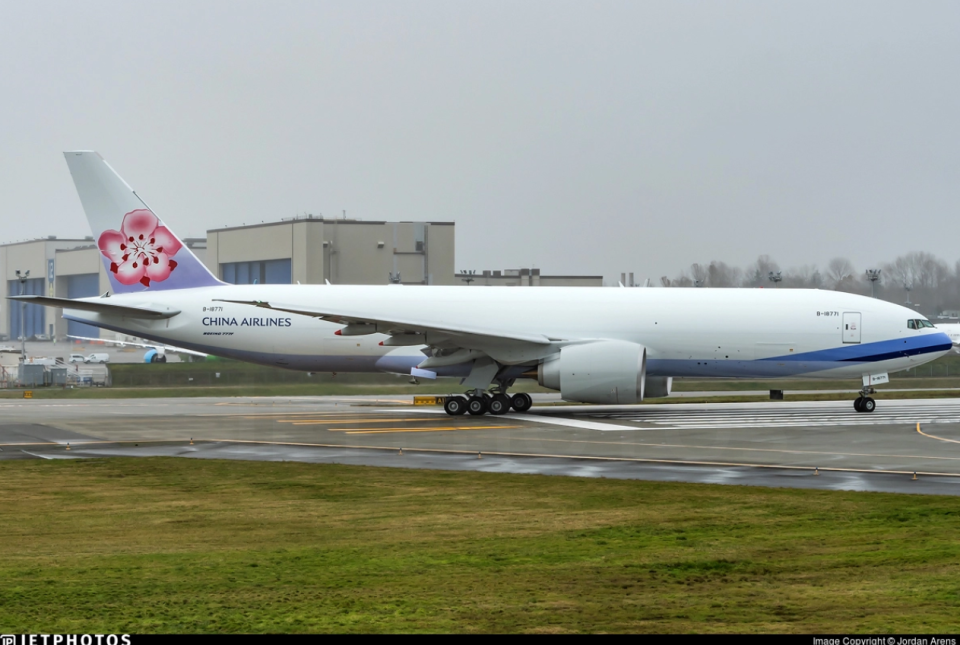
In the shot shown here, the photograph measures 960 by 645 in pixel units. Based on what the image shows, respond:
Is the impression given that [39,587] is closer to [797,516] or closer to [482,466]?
[797,516]

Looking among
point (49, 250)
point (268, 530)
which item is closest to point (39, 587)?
point (268, 530)

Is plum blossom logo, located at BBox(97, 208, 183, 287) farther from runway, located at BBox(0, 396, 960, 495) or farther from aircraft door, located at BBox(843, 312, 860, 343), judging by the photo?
aircraft door, located at BBox(843, 312, 860, 343)

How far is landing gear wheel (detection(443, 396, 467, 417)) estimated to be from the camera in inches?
1156

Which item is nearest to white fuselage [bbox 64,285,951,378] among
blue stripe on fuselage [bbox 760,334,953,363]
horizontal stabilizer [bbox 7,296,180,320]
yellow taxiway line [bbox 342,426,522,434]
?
blue stripe on fuselage [bbox 760,334,953,363]

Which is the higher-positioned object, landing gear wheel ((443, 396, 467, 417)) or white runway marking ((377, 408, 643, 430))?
landing gear wheel ((443, 396, 467, 417))

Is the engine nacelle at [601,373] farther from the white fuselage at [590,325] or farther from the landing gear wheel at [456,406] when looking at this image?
the landing gear wheel at [456,406]

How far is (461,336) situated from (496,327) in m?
2.76

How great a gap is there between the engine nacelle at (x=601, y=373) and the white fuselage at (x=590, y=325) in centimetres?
132

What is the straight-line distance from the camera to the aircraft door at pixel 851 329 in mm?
29797

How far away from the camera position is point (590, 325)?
30.0 meters

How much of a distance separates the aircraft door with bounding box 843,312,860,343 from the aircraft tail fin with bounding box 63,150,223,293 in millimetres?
20074

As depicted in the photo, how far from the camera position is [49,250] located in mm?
124000

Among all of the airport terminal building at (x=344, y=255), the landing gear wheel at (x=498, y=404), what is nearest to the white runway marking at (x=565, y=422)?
the landing gear wheel at (x=498, y=404)

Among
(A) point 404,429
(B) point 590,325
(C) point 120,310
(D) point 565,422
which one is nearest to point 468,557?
(A) point 404,429
